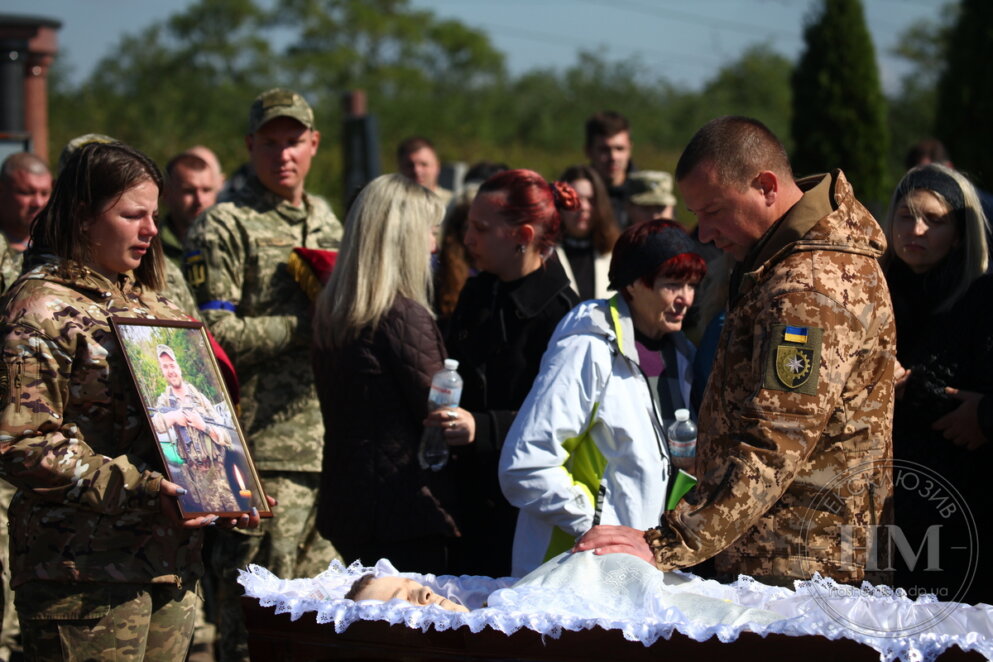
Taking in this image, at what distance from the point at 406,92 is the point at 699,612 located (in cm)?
4060

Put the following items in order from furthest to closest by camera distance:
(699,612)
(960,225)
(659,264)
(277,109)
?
(277,109) < (960,225) < (659,264) < (699,612)

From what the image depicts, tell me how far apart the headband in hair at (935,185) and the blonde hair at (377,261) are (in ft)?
6.27

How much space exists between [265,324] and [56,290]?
1.82 m

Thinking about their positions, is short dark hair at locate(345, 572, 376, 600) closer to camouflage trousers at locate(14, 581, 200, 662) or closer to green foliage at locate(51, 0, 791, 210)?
camouflage trousers at locate(14, 581, 200, 662)

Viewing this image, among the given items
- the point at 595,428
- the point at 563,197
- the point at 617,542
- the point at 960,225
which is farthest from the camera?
the point at 563,197

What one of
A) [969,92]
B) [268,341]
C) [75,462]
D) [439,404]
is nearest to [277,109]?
[268,341]

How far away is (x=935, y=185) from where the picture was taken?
4.47m

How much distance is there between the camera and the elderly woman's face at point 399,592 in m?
3.20

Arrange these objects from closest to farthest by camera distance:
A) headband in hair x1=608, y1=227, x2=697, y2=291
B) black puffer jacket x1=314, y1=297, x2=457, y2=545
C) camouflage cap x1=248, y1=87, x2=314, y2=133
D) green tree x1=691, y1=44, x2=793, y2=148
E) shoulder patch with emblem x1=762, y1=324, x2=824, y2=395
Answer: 1. shoulder patch with emblem x1=762, y1=324, x2=824, y2=395
2. headband in hair x1=608, y1=227, x2=697, y2=291
3. black puffer jacket x1=314, y1=297, x2=457, y2=545
4. camouflage cap x1=248, y1=87, x2=314, y2=133
5. green tree x1=691, y1=44, x2=793, y2=148

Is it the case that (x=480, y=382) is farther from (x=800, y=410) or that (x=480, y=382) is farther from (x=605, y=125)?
(x=605, y=125)

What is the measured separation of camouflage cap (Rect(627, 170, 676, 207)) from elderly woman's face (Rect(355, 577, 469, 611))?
4646mm

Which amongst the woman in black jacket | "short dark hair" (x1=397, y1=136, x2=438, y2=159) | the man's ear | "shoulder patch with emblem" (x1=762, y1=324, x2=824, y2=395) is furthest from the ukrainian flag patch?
"short dark hair" (x1=397, y1=136, x2=438, y2=159)

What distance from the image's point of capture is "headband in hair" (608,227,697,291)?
13.5 ft

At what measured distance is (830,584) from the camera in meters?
3.07
